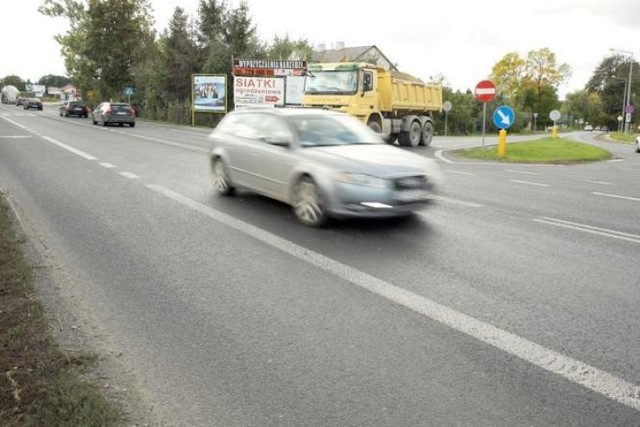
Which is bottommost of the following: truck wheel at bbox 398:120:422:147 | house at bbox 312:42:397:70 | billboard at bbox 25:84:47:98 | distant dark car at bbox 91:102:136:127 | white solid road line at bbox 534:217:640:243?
white solid road line at bbox 534:217:640:243

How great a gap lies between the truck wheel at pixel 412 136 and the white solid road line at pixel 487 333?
1879 centimetres

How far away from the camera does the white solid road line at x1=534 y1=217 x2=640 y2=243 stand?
7.41 meters

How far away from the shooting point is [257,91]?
37.5 meters

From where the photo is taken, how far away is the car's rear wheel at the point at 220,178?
385 inches

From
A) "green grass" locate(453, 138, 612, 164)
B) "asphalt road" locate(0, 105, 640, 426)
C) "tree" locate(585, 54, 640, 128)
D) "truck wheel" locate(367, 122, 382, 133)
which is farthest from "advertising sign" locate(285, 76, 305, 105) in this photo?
"tree" locate(585, 54, 640, 128)

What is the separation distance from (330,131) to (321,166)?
120cm

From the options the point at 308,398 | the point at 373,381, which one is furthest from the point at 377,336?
the point at 308,398

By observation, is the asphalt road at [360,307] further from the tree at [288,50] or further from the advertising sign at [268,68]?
the tree at [288,50]

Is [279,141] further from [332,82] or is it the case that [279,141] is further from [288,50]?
[288,50]

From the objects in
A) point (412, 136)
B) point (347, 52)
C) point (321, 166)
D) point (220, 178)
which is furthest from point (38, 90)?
point (321, 166)

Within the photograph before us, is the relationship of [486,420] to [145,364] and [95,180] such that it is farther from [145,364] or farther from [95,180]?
[95,180]

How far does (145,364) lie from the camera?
375 cm

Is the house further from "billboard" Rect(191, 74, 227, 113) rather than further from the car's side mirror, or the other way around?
the car's side mirror

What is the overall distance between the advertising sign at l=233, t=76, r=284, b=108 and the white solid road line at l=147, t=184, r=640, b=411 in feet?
104
